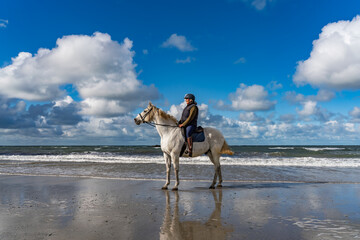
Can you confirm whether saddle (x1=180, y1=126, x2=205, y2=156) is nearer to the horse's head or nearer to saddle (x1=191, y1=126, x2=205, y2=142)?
saddle (x1=191, y1=126, x2=205, y2=142)

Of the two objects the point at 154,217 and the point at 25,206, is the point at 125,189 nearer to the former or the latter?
the point at 25,206

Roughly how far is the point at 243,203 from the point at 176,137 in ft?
9.75

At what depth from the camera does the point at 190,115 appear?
7949 millimetres

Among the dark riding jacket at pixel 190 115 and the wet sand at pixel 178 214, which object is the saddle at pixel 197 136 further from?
the wet sand at pixel 178 214

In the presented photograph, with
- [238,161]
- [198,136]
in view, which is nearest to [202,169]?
[198,136]

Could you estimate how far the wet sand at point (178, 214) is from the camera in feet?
12.8

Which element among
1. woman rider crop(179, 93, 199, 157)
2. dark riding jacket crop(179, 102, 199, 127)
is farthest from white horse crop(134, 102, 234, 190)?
dark riding jacket crop(179, 102, 199, 127)

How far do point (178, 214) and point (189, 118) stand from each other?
3.54 m

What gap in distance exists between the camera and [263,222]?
446cm

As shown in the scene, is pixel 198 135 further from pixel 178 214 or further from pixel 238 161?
pixel 238 161

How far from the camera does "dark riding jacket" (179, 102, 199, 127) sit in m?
7.96

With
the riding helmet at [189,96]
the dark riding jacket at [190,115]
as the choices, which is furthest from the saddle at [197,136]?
the riding helmet at [189,96]

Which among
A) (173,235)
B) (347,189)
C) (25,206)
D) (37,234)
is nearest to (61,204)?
(25,206)

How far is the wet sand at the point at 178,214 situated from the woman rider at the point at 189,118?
1.79m
